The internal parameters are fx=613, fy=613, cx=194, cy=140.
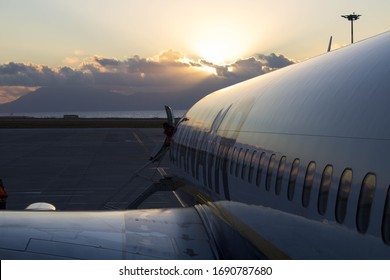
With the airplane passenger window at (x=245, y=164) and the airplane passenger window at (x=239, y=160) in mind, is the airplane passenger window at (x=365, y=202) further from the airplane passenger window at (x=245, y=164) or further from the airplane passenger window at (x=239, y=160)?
the airplane passenger window at (x=239, y=160)

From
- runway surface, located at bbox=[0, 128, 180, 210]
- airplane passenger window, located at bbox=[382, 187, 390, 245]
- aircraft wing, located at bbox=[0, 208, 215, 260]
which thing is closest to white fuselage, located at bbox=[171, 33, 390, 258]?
airplane passenger window, located at bbox=[382, 187, 390, 245]

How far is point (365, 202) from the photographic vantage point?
16.9ft

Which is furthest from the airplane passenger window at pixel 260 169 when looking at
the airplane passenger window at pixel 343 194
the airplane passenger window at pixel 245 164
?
the airplane passenger window at pixel 343 194

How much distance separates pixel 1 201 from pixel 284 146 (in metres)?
14.7

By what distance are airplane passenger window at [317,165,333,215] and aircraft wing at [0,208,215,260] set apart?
3872 mm

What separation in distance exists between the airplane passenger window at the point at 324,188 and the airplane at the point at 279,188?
0.01 metres

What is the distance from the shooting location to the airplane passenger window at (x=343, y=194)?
5492 millimetres

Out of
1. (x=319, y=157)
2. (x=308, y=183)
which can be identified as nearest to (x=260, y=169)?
(x=308, y=183)

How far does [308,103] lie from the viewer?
7219mm

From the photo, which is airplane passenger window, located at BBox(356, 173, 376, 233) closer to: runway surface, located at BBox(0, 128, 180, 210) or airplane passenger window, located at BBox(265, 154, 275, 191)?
airplane passenger window, located at BBox(265, 154, 275, 191)

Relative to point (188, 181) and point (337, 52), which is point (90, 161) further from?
point (337, 52)

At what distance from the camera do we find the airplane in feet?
17.5

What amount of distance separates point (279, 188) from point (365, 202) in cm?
231
